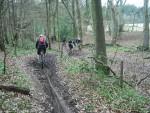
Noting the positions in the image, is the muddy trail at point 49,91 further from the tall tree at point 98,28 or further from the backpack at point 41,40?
the tall tree at point 98,28

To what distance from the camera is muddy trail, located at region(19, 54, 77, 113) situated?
11.8 meters

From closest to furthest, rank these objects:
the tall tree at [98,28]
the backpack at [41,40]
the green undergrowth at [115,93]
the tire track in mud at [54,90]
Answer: the green undergrowth at [115,93], the tire track in mud at [54,90], the tall tree at [98,28], the backpack at [41,40]

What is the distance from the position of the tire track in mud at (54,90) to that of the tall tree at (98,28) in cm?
249

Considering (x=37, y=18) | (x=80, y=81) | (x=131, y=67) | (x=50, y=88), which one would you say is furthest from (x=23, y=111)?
(x=37, y=18)

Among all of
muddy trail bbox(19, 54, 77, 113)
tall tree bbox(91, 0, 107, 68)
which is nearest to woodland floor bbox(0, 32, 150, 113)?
muddy trail bbox(19, 54, 77, 113)

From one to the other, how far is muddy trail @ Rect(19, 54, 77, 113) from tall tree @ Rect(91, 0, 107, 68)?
2462 mm

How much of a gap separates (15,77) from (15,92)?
380cm

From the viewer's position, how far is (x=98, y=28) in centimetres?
1684

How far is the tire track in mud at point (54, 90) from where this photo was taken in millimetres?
11688

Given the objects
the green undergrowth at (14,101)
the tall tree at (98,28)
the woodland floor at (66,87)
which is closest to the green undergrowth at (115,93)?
the woodland floor at (66,87)

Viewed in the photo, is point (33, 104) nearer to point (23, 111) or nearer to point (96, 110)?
point (23, 111)

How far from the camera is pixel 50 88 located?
14.8 m

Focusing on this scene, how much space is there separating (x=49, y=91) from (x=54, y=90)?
23 cm

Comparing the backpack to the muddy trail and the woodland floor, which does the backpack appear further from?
the muddy trail
